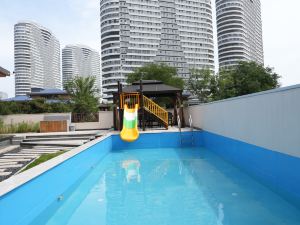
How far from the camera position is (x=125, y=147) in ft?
39.5

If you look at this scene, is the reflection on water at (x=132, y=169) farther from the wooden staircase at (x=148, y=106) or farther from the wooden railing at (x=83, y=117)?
the wooden railing at (x=83, y=117)

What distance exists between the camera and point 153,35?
351 ft

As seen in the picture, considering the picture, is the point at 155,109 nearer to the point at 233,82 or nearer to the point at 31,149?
the point at 31,149

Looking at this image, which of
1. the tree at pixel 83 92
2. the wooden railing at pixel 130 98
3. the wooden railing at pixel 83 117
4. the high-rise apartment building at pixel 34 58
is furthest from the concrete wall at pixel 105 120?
the high-rise apartment building at pixel 34 58

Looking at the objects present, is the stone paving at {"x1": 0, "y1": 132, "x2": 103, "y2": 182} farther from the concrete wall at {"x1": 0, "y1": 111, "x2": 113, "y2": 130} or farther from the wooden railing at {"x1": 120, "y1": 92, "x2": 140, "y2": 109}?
the concrete wall at {"x1": 0, "y1": 111, "x2": 113, "y2": 130}

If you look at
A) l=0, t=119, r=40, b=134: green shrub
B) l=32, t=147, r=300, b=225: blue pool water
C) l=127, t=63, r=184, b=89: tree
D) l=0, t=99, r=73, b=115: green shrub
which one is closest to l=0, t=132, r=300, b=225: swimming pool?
l=32, t=147, r=300, b=225: blue pool water

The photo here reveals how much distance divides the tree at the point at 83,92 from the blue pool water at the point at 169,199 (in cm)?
1489

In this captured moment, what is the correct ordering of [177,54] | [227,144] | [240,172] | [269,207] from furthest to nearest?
[177,54] → [227,144] → [240,172] → [269,207]

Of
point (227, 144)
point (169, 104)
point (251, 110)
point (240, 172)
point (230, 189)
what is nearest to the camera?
point (230, 189)

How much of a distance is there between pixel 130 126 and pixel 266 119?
7.38 metres

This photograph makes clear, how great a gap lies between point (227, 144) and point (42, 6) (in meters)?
14.4

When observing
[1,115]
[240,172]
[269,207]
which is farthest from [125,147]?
[1,115]

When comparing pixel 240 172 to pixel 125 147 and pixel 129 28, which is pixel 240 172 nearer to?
pixel 125 147

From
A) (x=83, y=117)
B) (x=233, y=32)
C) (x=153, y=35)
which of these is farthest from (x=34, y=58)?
(x=83, y=117)
